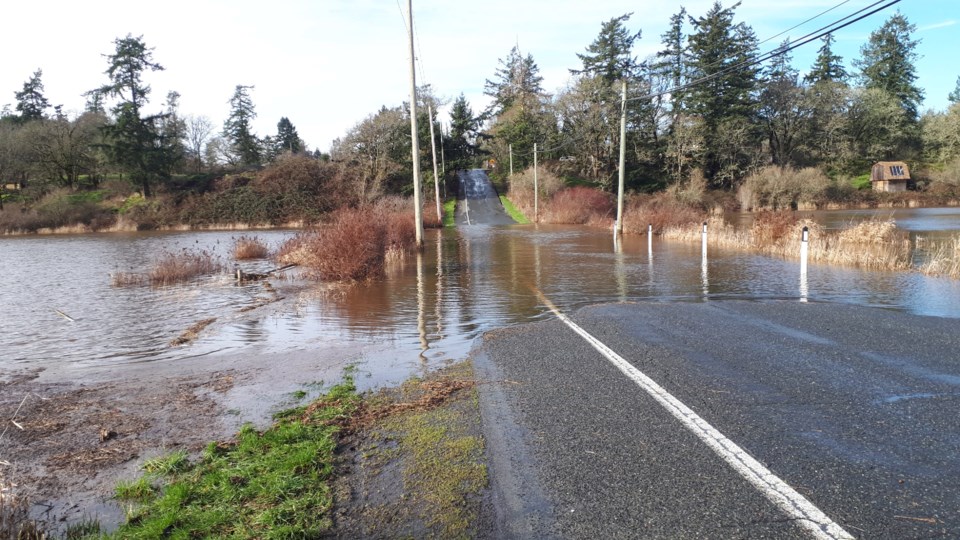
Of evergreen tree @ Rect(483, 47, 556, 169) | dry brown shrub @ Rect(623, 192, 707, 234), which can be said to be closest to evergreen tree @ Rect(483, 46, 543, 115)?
evergreen tree @ Rect(483, 47, 556, 169)

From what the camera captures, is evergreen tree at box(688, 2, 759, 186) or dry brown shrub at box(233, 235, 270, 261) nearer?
dry brown shrub at box(233, 235, 270, 261)

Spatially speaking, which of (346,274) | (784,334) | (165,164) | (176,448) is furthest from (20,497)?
(165,164)

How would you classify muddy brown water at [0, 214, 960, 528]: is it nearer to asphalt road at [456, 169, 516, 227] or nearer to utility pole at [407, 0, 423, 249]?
utility pole at [407, 0, 423, 249]

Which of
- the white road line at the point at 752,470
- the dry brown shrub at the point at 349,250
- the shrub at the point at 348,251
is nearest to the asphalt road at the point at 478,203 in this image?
the dry brown shrub at the point at 349,250

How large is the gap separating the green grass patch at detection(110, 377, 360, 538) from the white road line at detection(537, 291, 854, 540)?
274 cm

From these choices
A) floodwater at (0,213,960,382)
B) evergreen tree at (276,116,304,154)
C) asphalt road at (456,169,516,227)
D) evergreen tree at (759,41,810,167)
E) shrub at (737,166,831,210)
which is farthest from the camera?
evergreen tree at (276,116,304,154)

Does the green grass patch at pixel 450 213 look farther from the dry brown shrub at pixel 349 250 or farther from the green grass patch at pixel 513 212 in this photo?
the dry brown shrub at pixel 349 250

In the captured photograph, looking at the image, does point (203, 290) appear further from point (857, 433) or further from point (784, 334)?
point (857, 433)

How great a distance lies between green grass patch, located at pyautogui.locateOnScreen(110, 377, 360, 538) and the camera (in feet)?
12.4

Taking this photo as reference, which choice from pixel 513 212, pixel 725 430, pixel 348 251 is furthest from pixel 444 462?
pixel 513 212

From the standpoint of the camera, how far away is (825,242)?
20094 mm

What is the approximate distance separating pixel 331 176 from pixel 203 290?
51.5 meters

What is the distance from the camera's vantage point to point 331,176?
2670 inches

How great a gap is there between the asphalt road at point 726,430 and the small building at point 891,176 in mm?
70621
